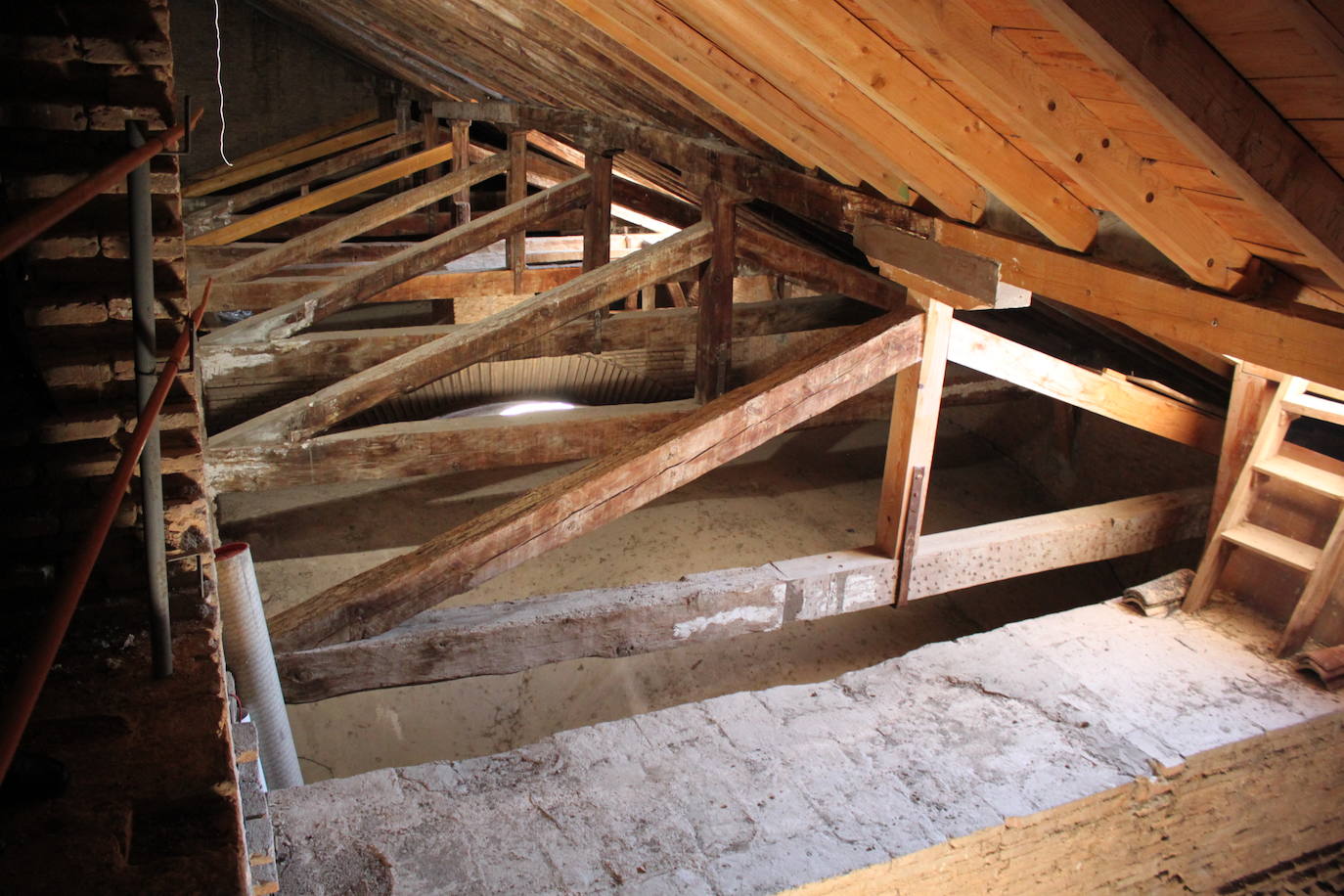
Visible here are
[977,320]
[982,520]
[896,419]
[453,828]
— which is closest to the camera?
[453,828]

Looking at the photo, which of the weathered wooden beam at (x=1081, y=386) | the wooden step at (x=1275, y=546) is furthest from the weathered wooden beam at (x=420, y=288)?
the wooden step at (x=1275, y=546)

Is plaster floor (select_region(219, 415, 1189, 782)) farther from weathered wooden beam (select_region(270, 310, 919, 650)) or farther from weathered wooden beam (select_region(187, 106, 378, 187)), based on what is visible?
weathered wooden beam (select_region(187, 106, 378, 187))

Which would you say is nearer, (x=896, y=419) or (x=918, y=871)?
(x=918, y=871)

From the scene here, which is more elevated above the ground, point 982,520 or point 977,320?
point 977,320

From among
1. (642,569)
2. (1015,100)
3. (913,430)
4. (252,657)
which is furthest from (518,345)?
(1015,100)

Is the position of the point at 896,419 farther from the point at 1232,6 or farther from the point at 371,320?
the point at 371,320

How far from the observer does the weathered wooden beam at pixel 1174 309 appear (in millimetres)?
2115

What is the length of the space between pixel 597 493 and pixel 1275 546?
8.07 ft

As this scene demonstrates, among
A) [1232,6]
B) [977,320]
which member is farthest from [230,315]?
[1232,6]

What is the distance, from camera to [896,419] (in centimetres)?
360

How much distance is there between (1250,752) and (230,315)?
861cm

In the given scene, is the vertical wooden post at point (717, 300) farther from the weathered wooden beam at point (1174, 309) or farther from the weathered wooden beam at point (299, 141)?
the weathered wooden beam at point (299, 141)

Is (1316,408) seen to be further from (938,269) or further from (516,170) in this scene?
(516,170)

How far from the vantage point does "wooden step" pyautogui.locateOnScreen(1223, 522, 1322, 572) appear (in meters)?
3.39
